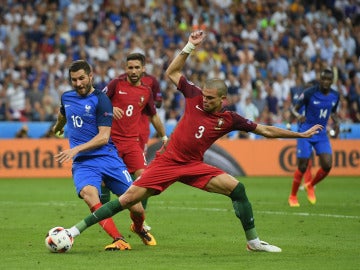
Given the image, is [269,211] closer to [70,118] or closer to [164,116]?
[70,118]

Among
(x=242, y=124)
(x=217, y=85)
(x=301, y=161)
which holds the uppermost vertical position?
→ (x=217, y=85)

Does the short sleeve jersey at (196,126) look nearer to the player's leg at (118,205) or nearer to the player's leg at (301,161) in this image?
the player's leg at (118,205)

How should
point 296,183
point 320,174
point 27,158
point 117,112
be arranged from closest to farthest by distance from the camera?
1. point 117,112
2. point 296,183
3. point 320,174
4. point 27,158

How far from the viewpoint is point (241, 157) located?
1102 inches

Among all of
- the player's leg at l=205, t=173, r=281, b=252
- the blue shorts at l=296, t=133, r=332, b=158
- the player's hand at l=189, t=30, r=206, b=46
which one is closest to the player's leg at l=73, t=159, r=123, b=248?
the player's leg at l=205, t=173, r=281, b=252

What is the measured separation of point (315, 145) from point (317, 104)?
83 cm

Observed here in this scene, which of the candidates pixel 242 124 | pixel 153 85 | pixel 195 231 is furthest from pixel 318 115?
pixel 242 124

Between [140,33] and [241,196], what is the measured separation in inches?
815

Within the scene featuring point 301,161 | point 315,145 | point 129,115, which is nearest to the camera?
point 129,115

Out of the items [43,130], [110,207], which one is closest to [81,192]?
[110,207]

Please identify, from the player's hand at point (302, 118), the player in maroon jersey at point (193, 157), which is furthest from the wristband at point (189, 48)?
the player's hand at point (302, 118)

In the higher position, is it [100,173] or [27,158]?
[100,173]

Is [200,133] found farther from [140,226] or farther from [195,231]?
[195,231]

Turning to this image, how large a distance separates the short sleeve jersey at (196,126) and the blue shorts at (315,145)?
797 centimetres
